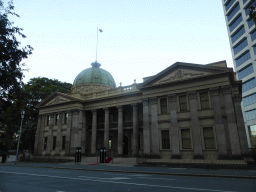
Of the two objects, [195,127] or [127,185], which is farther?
[195,127]

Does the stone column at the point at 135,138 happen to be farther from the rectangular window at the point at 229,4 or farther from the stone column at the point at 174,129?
the rectangular window at the point at 229,4

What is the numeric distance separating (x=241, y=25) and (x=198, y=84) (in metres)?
37.2

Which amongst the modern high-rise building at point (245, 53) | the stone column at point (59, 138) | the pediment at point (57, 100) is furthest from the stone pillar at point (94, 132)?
the modern high-rise building at point (245, 53)

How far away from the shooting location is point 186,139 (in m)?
24.7

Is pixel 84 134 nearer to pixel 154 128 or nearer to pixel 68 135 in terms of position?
pixel 68 135

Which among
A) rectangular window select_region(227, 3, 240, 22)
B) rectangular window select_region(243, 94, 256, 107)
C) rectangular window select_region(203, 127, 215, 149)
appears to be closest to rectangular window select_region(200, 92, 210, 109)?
rectangular window select_region(203, 127, 215, 149)

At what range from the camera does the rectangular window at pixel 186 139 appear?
24372 millimetres

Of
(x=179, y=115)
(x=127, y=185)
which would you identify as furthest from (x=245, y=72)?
(x=127, y=185)

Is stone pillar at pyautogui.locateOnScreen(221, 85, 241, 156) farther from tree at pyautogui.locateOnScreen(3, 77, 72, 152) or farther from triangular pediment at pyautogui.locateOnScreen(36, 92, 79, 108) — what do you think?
tree at pyautogui.locateOnScreen(3, 77, 72, 152)

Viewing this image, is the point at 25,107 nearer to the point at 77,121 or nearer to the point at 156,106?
the point at 77,121

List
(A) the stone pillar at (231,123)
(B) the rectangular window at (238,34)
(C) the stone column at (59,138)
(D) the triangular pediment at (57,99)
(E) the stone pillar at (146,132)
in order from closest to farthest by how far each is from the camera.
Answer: (A) the stone pillar at (231,123)
(E) the stone pillar at (146,132)
(C) the stone column at (59,138)
(D) the triangular pediment at (57,99)
(B) the rectangular window at (238,34)

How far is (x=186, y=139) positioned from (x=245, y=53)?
3779 centimetres

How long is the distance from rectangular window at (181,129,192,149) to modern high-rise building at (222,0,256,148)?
3194cm

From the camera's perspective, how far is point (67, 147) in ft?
116
